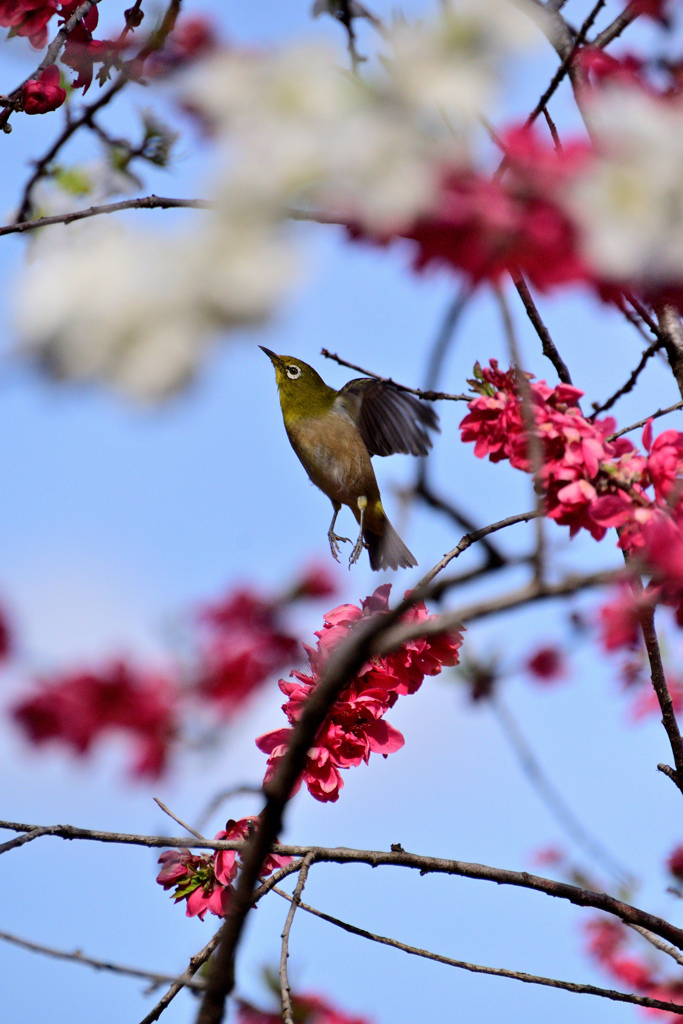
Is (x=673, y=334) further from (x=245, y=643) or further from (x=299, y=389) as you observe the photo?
A: (x=299, y=389)

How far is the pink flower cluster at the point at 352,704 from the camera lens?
1.89m

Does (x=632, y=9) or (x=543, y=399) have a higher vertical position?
(x=632, y=9)

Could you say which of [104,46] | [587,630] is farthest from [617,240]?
[104,46]

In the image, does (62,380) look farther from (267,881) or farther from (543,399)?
(543,399)

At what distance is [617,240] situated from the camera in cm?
95

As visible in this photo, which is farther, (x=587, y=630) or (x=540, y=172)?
(x=587, y=630)

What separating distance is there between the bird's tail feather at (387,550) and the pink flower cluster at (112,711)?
8.84 ft

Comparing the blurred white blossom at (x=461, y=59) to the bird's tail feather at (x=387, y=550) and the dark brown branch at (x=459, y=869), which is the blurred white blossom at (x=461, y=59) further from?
the bird's tail feather at (x=387, y=550)

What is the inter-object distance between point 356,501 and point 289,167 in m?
3.13

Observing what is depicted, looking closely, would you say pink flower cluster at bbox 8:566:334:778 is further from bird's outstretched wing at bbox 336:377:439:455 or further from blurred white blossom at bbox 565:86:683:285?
bird's outstretched wing at bbox 336:377:439:455

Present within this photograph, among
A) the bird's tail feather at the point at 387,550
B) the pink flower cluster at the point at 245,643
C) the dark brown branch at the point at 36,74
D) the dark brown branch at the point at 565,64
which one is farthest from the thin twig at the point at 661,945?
the dark brown branch at the point at 36,74

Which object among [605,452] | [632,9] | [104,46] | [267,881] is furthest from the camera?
[104,46]

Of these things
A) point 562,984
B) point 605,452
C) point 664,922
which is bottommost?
point 562,984

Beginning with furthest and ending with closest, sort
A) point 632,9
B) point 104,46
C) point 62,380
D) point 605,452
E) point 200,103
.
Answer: point 104,46
point 632,9
point 605,452
point 200,103
point 62,380
